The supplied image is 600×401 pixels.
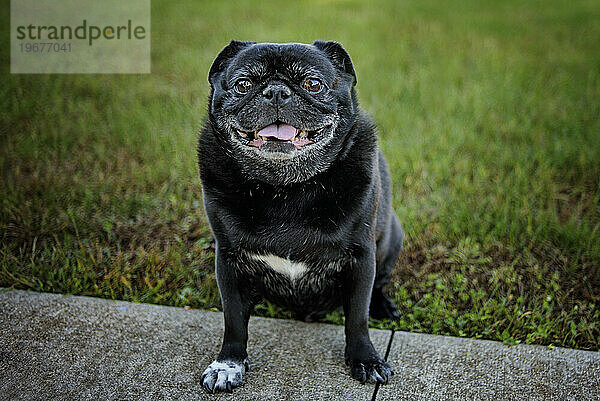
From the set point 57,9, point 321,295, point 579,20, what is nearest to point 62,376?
point 321,295

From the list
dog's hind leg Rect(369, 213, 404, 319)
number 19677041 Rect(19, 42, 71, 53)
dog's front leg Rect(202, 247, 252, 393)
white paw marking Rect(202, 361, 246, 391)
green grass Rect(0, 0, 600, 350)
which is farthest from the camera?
number 19677041 Rect(19, 42, 71, 53)

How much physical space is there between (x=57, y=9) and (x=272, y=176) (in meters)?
6.23

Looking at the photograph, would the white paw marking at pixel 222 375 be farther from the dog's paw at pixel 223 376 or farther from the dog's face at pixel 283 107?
the dog's face at pixel 283 107

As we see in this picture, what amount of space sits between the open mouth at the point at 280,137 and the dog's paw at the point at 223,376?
940 mm

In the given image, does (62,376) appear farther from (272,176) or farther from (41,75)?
(41,75)

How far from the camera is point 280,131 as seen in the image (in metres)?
2.43

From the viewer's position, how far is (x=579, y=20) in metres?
8.06

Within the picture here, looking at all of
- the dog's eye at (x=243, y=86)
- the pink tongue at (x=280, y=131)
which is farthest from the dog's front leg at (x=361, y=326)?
the dog's eye at (x=243, y=86)

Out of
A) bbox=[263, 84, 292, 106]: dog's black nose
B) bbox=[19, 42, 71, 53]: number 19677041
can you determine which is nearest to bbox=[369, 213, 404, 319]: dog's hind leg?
bbox=[263, 84, 292, 106]: dog's black nose

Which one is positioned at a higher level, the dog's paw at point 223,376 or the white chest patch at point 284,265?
the white chest patch at point 284,265

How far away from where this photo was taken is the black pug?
2426 mm

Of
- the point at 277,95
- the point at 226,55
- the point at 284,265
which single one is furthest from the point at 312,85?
the point at 284,265

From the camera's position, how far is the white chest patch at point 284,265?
2568 mm

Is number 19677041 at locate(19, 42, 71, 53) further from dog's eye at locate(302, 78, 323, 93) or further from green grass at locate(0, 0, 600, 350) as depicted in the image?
dog's eye at locate(302, 78, 323, 93)
